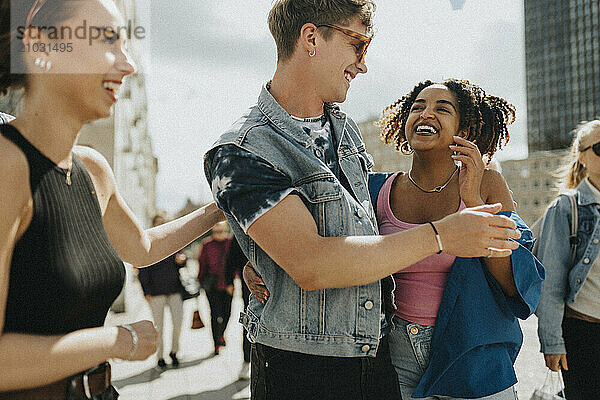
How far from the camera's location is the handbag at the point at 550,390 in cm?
334

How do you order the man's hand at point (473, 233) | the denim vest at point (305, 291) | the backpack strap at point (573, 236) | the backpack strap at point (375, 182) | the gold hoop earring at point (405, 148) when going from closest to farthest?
1. the man's hand at point (473, 233)
2. the denim vest at point (305, 291)
3. the backpack strap at point (375, 182)
4. the gold hoop earring at point (405, 148)
5. the backpack strap at point (573, 236)

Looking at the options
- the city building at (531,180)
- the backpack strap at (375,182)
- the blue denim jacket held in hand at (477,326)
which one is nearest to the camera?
the blue denim jacket held in hand at (477,326)

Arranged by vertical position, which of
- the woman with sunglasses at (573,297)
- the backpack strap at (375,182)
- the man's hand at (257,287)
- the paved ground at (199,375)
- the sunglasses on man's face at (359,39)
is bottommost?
the paved ground at (199,375)

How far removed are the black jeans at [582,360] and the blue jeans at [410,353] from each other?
1.49 metres

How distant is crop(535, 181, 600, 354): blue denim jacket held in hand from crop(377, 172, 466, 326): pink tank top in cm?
166

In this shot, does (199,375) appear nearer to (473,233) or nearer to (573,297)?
(573,297)

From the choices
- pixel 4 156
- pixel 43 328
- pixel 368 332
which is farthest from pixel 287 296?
pixel 4 156

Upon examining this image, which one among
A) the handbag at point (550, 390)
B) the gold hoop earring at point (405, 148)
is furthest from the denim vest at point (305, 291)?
the handbag at point (550, 390)

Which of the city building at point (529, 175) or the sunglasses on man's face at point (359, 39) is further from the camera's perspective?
the city building at point (529, 175)

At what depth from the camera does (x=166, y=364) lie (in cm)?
808

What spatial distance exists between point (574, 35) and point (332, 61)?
4579 inches

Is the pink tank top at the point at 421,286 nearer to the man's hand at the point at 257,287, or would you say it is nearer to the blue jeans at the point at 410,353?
the blue jeans at the point at 410,353

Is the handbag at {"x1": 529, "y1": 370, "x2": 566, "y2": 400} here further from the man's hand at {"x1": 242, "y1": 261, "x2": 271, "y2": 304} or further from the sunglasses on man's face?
the sunglasses on man's face

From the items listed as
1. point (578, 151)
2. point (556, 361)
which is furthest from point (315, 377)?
point (578, 151)
